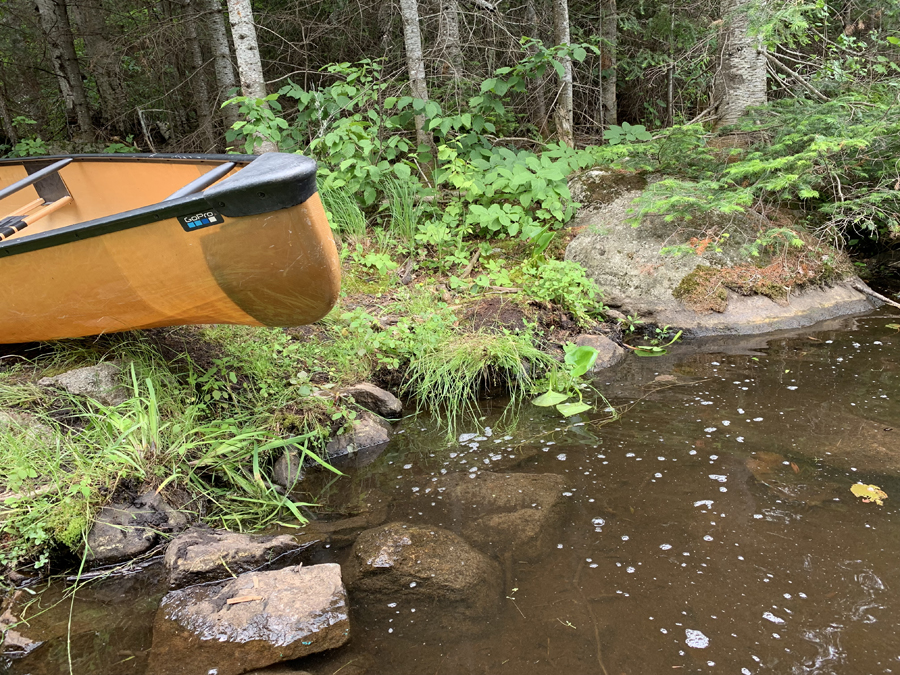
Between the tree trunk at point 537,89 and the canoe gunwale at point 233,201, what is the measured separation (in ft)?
16.4

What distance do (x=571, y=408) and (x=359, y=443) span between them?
141 centimetres

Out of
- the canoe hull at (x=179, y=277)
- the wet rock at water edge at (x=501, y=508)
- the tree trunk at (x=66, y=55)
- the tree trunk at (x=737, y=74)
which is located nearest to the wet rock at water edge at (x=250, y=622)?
the wet rock at water edge at (x=501, y=508)

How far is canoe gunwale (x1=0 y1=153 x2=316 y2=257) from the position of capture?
255cm

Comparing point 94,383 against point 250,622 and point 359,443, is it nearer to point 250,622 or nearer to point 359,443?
point 359,443

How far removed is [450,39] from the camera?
20.6 feet

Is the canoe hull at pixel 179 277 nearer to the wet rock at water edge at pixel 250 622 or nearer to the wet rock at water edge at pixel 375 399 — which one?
the wet rock at water edge at pixel 375 399

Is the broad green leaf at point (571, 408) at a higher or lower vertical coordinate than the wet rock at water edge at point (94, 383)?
lower

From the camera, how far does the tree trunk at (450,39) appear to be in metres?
6.14

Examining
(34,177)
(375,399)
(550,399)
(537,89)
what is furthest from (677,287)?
(34,177)

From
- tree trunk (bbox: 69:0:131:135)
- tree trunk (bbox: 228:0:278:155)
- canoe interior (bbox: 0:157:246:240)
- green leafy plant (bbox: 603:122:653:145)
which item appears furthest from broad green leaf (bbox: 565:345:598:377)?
tree trunk (bbox: 69:0:131:135)

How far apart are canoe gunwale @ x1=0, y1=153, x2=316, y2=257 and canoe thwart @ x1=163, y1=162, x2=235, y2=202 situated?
0.91ft

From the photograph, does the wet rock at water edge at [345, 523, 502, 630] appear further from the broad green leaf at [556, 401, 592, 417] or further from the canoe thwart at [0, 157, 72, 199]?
the canoe thwart at [0, 157, 72, 199]

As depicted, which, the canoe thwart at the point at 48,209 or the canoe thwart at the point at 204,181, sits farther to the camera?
the canoe thwart at the point at 48,209

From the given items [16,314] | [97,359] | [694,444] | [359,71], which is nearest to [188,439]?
[97,359]
